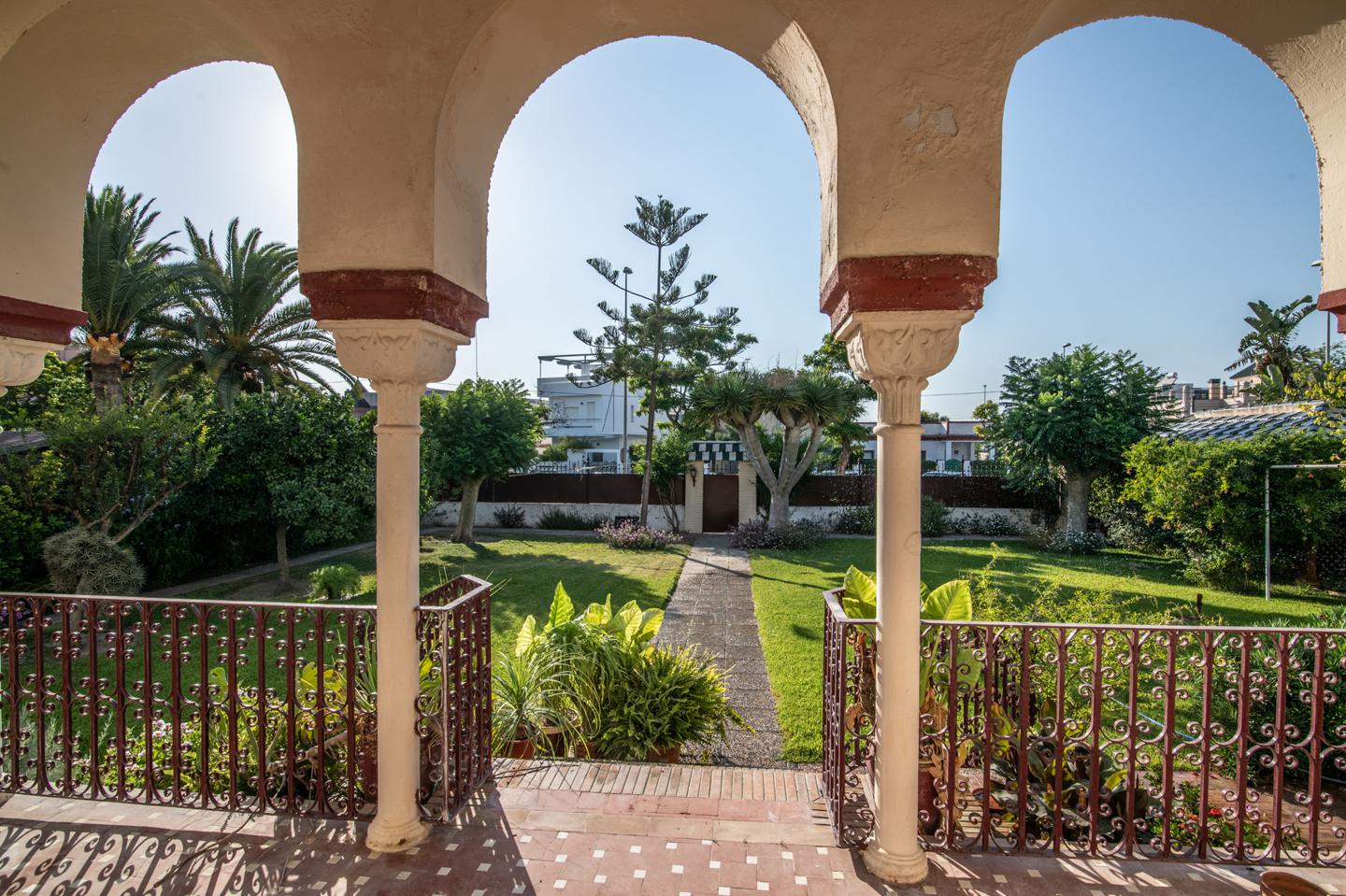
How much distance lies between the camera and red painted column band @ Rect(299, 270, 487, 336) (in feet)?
8.27

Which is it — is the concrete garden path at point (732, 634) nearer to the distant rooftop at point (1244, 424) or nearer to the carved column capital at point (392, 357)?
the carved column capital at point (392, 357)

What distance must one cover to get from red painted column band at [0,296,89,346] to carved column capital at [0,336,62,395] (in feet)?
0.08

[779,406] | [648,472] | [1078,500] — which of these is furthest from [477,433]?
[1078,500]

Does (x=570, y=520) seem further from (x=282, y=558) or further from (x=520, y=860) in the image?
(x=520, y=860)

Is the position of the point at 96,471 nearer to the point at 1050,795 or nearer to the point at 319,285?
the point at 319,285

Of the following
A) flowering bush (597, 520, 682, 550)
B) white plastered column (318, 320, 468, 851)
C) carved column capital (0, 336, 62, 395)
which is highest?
carved column capital (0, 336, 62, 395)

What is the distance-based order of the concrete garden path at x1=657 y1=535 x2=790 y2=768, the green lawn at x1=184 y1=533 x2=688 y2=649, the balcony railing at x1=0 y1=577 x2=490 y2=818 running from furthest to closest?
1. the green lawn at x1=184 y1=533 x2=688 y2=649
2. the concrete garden path at x1=657 y1=535 x2=790 y2=768
3. the balcony railing at x1=0 y1=577 x2=490 y2=818

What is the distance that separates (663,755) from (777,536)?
11.1 m

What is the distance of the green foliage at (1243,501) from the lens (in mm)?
9523

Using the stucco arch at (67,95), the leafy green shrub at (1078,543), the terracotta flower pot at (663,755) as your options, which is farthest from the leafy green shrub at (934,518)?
the stucco arch at (67,95)

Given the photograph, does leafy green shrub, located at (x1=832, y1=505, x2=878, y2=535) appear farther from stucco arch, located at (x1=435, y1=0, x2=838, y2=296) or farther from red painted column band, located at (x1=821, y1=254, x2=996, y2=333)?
red painted column band, located at (x1=821, y1=254, x2=996, y2=333)

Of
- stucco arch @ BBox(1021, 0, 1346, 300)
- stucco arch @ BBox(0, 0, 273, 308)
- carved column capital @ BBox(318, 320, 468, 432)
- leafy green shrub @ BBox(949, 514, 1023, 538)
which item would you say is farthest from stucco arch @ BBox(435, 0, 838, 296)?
leafy green shrub @ BBox(949, 514, 1023, 538)

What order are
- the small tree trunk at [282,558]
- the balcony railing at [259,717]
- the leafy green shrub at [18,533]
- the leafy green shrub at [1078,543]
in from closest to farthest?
the balcony railing at [259,717] < the leafy green shrub at [18,533] < the small tree trunk at [282,558] < the leafy green shrub at [1078,543]

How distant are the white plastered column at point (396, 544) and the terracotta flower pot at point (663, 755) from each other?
1.26m
